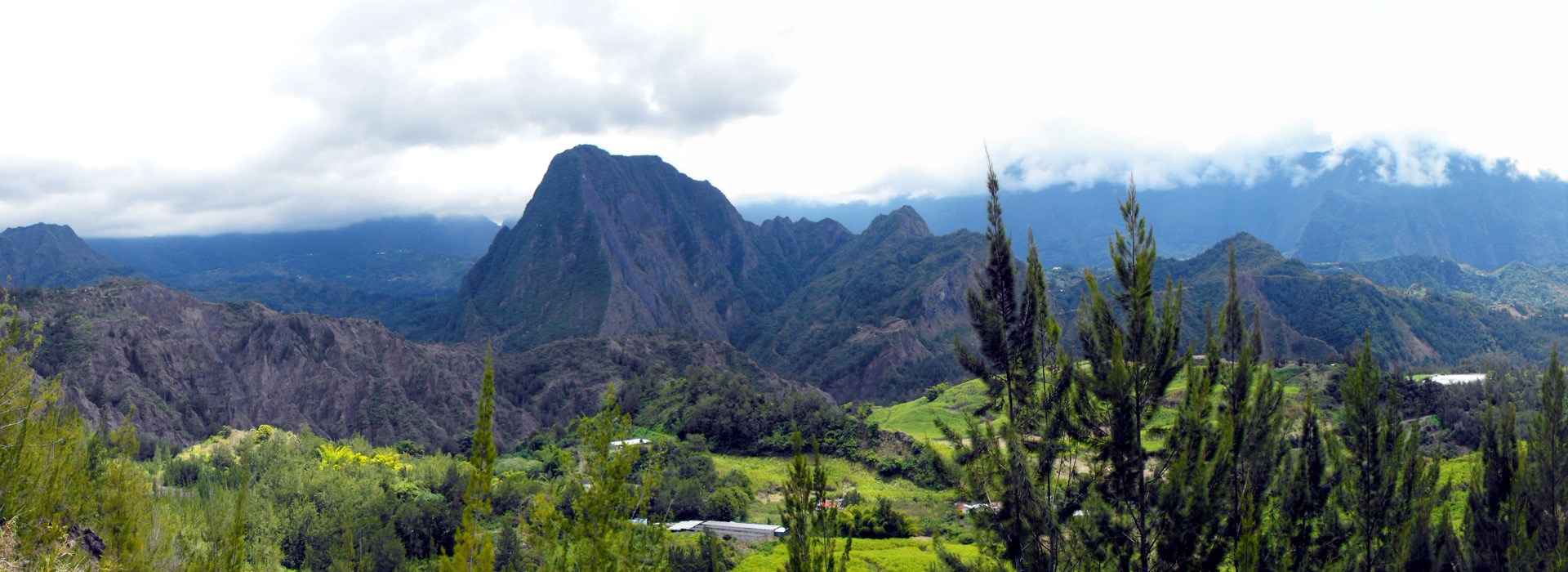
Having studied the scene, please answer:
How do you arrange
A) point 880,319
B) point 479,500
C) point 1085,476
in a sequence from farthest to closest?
1. point 880,319
2. point 1085,476
3. point 479,500

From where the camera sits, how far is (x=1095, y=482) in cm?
1209

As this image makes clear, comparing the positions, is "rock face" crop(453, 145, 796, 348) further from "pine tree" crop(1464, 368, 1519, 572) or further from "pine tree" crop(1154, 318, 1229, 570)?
"pine tree" crop(1154, 318, 1229, 570)

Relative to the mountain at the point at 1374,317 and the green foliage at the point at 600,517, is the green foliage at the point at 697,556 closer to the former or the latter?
the green foliage at the point at 600,517

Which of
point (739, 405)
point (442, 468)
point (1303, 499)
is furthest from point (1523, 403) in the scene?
point (442, 468)

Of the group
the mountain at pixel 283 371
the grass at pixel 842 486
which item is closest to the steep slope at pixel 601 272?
the mountain at pixel 283 371

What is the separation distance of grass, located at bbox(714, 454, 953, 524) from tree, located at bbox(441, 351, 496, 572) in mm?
31007

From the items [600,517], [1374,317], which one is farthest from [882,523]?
[1374,317]

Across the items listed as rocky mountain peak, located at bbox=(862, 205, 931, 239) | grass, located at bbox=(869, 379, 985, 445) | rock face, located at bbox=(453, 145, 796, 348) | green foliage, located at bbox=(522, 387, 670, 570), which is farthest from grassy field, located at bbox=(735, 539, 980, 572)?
rocky mountain peak, located at bbox=(862, 205, 931, 239)

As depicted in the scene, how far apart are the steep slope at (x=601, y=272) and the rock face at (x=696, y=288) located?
1.09ft

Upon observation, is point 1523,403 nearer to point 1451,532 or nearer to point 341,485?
point 1451,532

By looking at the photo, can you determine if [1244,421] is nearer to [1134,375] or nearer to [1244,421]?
[1244,421]

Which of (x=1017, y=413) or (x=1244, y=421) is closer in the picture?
(x=1244, y=421)

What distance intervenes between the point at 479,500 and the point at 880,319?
133 meters

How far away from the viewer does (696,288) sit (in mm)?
182125
